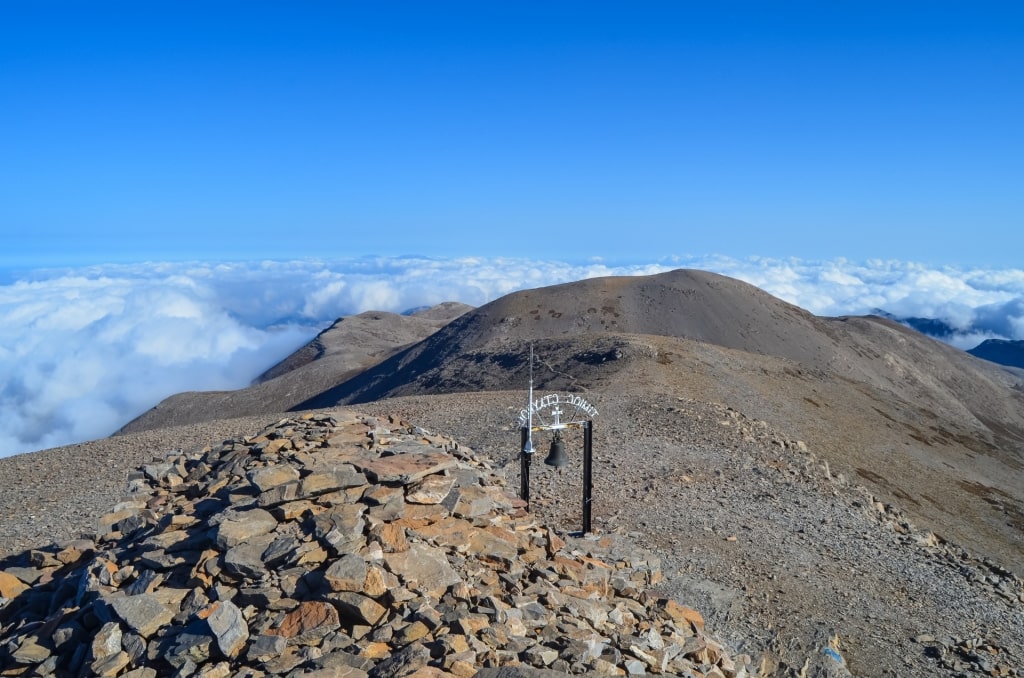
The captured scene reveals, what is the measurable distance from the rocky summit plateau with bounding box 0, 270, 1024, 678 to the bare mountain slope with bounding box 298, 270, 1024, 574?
1.68 ft

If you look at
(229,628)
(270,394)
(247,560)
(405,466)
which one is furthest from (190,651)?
(270,394)

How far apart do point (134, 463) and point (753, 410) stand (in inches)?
936

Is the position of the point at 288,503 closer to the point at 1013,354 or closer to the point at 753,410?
the point at 753,410

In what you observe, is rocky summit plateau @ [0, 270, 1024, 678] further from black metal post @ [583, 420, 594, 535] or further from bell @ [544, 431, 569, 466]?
bell @ [544, 431, 569, 466]

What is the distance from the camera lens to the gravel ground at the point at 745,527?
486 inches

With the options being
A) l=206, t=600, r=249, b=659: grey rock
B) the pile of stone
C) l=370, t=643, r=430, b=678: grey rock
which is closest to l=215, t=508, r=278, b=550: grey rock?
the pile of stone

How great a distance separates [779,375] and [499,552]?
3495 centimetres

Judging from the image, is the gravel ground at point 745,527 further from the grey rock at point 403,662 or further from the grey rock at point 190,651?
the grey rock at point 190,651

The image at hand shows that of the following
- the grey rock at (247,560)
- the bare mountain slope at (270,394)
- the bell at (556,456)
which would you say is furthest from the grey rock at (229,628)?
the bare mountain slope at (270,394)

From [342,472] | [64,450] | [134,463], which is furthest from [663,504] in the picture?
[64,450]

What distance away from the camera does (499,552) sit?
375 inches

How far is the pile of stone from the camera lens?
7176mm

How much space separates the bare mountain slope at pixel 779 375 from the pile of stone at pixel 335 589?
18145mm

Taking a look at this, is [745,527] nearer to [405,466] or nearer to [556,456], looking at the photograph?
[556,456]
